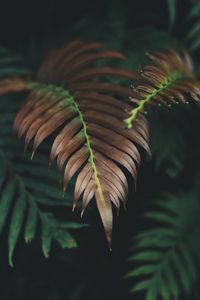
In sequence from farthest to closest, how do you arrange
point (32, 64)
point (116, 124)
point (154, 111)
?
point (32, 64), point (154, 111), point (116, 124)

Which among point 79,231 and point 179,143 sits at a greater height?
point 179,143

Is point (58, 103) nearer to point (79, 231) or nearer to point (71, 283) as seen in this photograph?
point (79, 231)

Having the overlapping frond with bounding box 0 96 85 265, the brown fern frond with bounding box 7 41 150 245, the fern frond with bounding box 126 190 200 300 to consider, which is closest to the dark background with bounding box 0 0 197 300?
the fern frond with bounding box 126 190 200 300

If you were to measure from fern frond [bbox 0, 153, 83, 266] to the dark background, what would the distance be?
1.14ft

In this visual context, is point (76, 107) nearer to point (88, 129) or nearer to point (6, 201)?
point (88, 129)

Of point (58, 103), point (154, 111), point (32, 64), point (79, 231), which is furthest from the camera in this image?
point (32, 64)

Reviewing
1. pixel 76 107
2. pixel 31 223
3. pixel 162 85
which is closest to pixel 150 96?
pixel 162 85

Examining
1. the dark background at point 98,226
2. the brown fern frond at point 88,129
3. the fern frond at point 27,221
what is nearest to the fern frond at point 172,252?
the dark background at point 98,226

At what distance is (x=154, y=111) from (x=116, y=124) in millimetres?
523

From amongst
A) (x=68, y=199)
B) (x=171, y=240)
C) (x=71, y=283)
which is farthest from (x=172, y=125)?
(x=71, y=283)

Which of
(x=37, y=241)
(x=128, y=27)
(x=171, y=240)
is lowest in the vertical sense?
(x=37, y=241)

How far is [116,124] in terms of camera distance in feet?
4.18

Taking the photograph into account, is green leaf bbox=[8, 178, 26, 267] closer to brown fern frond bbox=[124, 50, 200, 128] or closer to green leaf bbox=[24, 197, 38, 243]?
green leaf bbox=[24, 197, 38, 243]

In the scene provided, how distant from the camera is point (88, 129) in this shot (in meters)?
1.29
